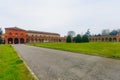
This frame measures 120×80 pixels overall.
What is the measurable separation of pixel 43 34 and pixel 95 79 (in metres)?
115

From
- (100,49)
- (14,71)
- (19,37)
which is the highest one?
(19,37)

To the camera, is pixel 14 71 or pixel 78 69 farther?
pixel 14 71

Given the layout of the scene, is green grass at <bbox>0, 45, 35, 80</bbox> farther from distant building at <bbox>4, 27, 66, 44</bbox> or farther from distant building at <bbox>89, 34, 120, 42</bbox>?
distant building at <bbox>89, 34, 120, 42</bbox>

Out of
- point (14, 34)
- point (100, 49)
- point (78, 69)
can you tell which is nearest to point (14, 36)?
point (14, 34)

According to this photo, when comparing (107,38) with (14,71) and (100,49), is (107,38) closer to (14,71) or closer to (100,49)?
(100,49)

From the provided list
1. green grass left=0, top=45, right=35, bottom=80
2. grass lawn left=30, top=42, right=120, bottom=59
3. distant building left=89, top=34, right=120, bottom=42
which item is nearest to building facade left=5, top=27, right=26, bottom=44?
distant building left=89, top=34, right=120, bottom=42

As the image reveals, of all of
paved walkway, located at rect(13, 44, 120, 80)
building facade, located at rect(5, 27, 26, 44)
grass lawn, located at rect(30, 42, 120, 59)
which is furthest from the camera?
building facade, located at rect(5, 27, 26, 44)

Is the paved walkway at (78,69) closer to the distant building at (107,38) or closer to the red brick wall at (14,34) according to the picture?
the red brick wall at (14,34)

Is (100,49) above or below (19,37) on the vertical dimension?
below

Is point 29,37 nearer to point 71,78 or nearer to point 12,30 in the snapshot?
point 12,30

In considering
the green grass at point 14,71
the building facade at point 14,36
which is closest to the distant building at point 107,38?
the building facade at point 14,36

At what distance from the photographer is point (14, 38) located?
9844 centimetres

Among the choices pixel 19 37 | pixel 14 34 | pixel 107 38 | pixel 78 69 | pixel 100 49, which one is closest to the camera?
pixel 78 69

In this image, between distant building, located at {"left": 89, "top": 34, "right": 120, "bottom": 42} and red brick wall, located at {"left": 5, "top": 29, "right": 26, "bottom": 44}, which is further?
distant building, located at {"left": 89, "top": 34, "right": 120, "bottom": 42}
